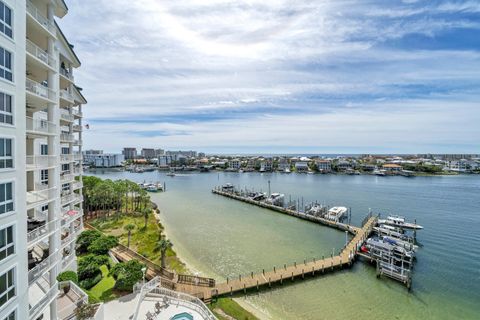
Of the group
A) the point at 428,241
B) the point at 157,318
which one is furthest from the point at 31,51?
the point at 428,241

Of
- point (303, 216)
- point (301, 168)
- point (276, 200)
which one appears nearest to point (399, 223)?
point (303, 216)

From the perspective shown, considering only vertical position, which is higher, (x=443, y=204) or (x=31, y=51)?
(x=31, y=51)

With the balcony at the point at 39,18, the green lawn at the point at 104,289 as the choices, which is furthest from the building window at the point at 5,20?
the green lawn at the point at 104,289

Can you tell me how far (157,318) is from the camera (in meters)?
16.3

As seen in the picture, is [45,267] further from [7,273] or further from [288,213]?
[288,213]

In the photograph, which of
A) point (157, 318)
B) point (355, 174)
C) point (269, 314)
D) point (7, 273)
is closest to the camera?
point (7, 273)

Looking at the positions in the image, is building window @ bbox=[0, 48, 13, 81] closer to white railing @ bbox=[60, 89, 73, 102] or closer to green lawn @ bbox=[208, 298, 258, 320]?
white railing @ bbox=[60, 89, 73, 102]

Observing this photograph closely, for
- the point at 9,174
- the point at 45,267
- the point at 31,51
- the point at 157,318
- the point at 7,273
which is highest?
the point at 31,51

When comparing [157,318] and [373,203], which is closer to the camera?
[157,318]

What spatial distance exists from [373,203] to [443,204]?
15652mm

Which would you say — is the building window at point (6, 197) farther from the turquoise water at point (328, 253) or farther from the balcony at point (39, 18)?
the turquoise water at point (328, 253)

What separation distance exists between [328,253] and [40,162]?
104ft

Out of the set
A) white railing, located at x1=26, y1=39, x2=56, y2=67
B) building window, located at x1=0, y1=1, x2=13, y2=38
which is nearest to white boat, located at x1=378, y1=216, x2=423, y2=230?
white railing, located at x1=26, y1=39, x2=56, y2=67

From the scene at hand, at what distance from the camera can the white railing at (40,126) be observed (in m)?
12.8
